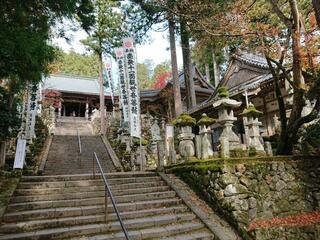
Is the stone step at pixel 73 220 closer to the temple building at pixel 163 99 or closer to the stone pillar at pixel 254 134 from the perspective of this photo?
the stone pillar at pixel 254 134

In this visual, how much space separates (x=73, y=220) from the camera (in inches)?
232

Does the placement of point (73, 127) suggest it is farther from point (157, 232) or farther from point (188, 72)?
point (157, 232)

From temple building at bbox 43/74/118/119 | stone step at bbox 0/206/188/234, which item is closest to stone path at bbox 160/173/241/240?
stone step at bbox 0/206/188/234

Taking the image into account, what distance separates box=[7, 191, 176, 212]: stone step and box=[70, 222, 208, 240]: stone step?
126 cm

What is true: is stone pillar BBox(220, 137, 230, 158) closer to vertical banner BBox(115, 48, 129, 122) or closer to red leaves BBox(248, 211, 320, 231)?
red leaves BBox(248, 211, 320, 231)

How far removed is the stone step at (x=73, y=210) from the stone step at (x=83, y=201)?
138 millimetres

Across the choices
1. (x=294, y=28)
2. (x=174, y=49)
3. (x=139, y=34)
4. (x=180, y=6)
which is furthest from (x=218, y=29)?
(x=139, y=34)

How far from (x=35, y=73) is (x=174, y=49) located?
1042 centimetres

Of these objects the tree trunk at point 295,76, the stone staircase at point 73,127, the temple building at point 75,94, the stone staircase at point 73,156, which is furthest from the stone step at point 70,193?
the temple building at point 75,94

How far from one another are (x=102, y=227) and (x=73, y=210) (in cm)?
88

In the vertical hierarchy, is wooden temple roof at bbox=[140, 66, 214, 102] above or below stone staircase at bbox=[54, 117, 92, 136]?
above

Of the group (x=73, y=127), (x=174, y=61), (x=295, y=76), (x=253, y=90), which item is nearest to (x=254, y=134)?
(x=295, y=76)

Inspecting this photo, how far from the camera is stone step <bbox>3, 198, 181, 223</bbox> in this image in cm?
582

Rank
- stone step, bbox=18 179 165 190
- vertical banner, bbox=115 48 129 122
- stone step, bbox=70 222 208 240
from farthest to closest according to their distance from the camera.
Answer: vertical banner, bbox=115 48 129 122 → stone step, bbox=18 179 165 190 → stone step, bbox=70 222 208 240
